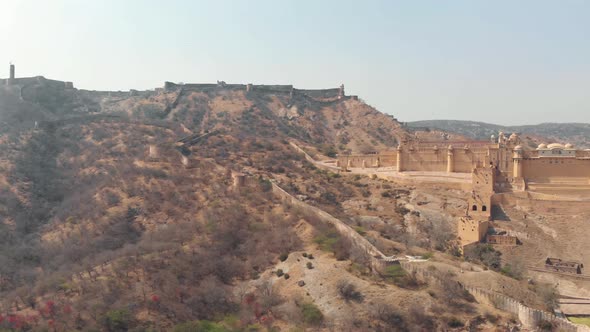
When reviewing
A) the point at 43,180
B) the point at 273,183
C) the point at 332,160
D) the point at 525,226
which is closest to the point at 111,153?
the point at 43,180

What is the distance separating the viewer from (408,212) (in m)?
33.1

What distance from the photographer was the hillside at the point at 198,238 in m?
19.6

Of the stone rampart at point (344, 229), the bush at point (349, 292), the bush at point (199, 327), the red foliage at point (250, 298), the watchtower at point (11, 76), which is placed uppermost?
the watchtower at point (11, 76)

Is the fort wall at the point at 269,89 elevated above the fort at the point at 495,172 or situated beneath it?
elevated above

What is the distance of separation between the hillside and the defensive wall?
38 cm

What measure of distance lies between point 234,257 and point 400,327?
10103mm

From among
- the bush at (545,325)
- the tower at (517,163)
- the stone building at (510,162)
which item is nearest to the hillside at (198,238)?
the bush at (545,325)

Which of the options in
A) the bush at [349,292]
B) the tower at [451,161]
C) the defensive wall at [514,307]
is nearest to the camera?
the defensive wall at [514,307]

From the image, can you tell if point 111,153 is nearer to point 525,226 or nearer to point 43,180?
point 43,180

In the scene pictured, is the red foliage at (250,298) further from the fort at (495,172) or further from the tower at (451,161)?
the tower at (451,161)

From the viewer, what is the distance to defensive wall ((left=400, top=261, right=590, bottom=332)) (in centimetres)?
1775

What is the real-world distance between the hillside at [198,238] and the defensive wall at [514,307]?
38cm

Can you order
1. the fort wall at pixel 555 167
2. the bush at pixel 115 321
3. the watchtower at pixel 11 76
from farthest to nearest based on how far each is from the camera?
Answer: the watchtower at pixel 11 76 → the fort wall at pixel 555 167 → the bush at pixel 115 321

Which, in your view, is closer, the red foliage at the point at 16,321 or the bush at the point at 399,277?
the red foliage at the point at 16,321
